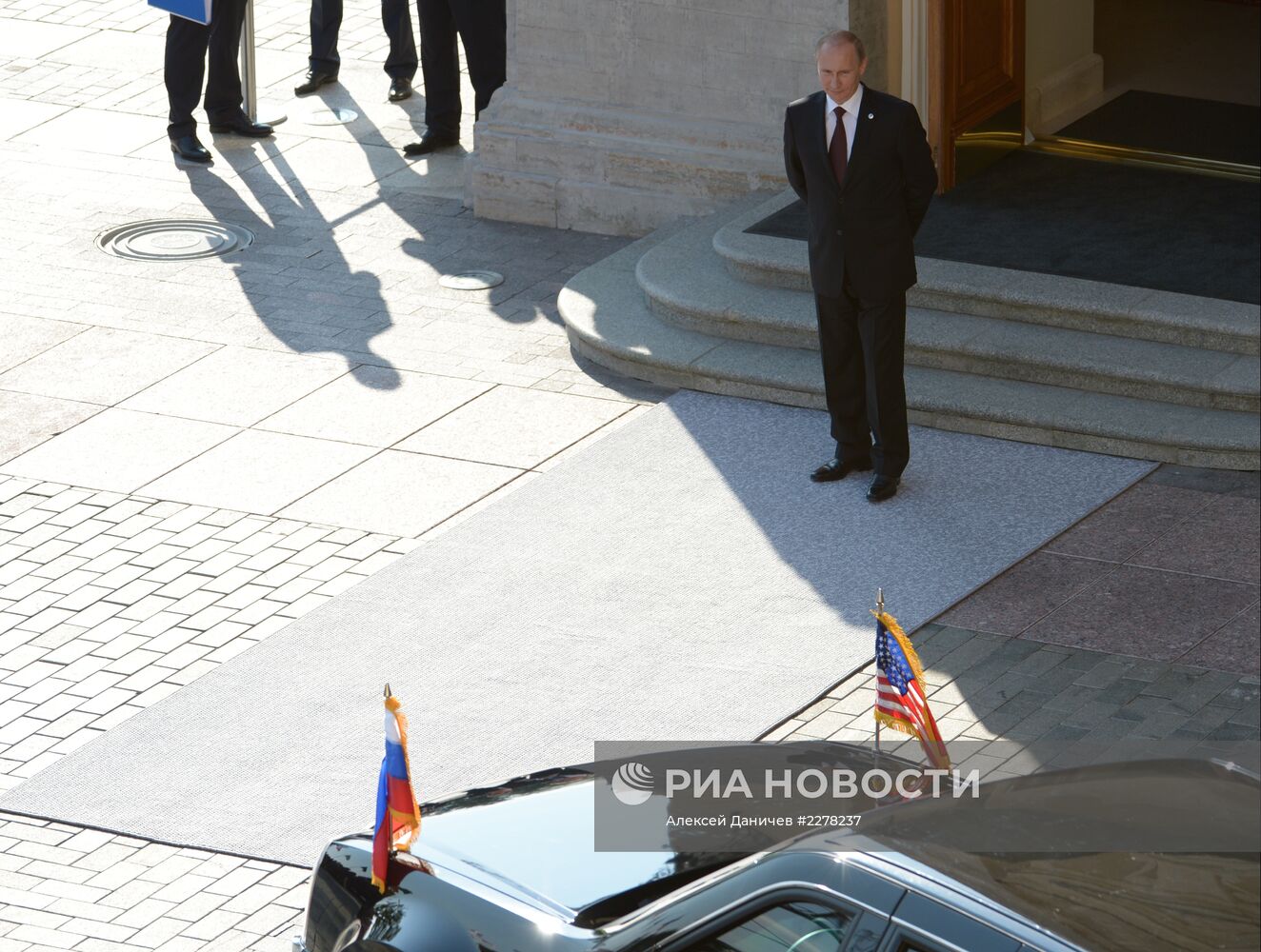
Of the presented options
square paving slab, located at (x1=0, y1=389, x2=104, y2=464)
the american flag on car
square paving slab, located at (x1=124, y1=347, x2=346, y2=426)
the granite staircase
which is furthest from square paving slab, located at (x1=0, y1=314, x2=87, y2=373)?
the american flag on car

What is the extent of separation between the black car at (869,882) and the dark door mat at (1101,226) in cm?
645

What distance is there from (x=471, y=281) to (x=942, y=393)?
3.68 metres

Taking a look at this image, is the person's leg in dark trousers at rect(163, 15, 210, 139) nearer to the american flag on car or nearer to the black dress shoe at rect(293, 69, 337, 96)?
the black dress shoe at rect(293, 69, 337, 96)

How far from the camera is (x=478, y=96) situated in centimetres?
1577

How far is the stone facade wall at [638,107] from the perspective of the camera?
13.6m

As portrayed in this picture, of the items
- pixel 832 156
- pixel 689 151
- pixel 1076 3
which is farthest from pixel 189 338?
pixel 1076 3

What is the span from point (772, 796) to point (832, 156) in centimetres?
494

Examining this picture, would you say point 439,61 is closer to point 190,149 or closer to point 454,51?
point 454,51

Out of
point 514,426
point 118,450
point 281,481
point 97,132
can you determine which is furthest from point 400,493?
point 97,132

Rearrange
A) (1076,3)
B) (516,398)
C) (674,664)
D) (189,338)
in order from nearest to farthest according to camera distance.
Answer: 1. (674,664)
2. (516,398)
3. (189,338)
4. (1076,3)

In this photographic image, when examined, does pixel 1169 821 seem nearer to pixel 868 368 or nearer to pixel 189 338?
pixel 868 368

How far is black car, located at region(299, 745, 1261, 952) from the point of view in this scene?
4.27m

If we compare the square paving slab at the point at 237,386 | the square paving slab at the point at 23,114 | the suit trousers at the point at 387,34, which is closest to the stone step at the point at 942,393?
the square paving slab at the point at 237,386

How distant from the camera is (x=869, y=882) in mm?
4445
